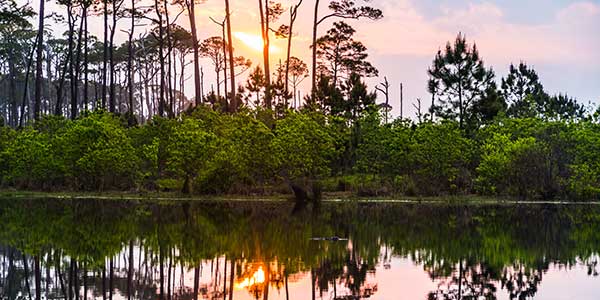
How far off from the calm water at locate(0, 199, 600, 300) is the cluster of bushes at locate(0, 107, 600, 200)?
7.23 metres

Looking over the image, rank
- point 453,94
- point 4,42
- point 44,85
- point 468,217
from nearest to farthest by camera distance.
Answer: point 468,217, point 453,94, point 4,42, point 44,85

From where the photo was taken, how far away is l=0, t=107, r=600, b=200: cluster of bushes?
35281 millimetres

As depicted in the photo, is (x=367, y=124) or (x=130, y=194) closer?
(x=130, y=194)

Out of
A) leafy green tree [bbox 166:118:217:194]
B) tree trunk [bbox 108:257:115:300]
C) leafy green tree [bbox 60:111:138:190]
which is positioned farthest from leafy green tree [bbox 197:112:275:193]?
tree trunk [bbox 108:257:115:300]

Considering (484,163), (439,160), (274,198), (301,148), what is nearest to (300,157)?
(301,148)

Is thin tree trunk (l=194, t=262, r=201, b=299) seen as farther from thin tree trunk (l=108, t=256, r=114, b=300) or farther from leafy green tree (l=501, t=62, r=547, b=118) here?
leafy green tree (l=501, t=62, r=547, b=118)

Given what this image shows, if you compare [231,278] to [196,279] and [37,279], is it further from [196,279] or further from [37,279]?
[37,279]

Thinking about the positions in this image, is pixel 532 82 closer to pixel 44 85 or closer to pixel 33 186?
pixel 33 186

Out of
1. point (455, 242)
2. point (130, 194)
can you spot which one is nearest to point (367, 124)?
point (130, 194)

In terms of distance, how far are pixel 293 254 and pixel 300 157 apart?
17.9 metres

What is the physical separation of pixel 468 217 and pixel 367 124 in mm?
12918

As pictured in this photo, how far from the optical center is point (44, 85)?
8831 cm

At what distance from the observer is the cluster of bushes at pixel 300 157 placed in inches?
1389

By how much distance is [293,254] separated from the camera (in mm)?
16328
